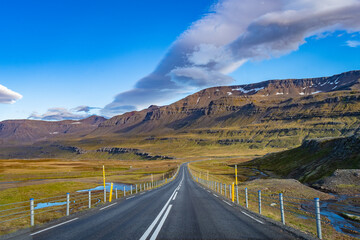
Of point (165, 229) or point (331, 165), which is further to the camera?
point (331, 165)

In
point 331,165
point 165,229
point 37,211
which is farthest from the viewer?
point 331,165

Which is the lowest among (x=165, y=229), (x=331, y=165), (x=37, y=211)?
(x=37, y=211)

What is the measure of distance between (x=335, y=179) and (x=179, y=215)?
1369 inches

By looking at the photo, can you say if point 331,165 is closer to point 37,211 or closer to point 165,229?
point 37,211

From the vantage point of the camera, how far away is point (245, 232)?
1028 cm

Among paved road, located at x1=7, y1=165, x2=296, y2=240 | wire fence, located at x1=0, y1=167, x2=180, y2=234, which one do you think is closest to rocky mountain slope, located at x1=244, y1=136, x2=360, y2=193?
wire fence, located at x1=0, y1=167, x2=180, y2=234

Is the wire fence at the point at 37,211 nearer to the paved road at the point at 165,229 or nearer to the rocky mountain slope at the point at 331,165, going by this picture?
the paved road at the point at 165,229

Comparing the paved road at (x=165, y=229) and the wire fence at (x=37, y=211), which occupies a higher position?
the paved road at (x=165, y=229)

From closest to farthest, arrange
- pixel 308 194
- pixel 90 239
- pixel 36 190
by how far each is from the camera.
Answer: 1. pixel 90 239
2. pixel 308 194
3. pixel 36 190


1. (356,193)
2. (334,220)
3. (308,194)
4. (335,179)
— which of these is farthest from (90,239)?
(335,179)

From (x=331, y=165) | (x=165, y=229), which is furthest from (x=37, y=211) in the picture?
(x=331, y=165)

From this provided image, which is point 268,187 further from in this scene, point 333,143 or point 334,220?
point 333,143

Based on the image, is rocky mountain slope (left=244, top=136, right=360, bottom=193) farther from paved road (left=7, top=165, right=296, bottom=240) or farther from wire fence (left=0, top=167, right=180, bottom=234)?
paved road (left=7, top=165, right=296, bottom=240)

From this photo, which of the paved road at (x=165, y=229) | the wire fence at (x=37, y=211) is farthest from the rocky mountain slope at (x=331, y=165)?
the paved road at (x=165, y=229)
